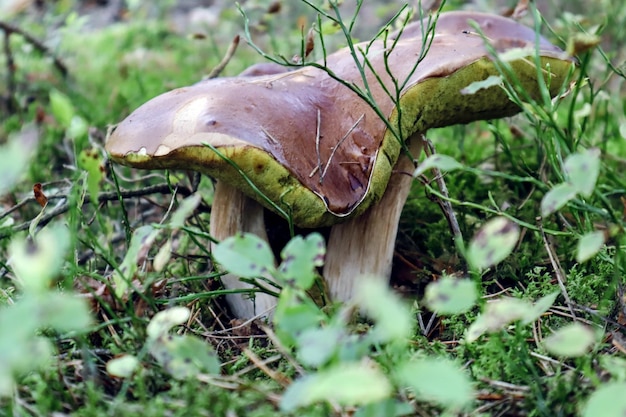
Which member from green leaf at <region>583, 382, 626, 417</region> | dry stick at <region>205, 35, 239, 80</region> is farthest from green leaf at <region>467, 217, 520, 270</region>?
dry stick at <region>205, 35, 239, 80</region>

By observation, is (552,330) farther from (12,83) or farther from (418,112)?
(12,83)

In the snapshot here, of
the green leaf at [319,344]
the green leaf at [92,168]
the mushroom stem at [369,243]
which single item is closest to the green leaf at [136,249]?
the green leaf at [92,168]

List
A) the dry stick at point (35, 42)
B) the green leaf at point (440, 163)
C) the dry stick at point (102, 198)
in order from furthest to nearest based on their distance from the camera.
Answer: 1. the dry stick at point (35, 42)
2. the dry stick at point (102, 198)
3. the green leaf at point (440, 163)

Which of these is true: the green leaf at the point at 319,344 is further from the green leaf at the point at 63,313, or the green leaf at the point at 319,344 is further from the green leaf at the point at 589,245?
the green leaf at the point at 589,245

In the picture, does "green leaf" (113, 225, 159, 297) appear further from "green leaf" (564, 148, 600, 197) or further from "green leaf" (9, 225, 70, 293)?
"green leaf" (564, 148, 600, 197)

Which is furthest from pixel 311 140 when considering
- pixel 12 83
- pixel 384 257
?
pixel 12 83

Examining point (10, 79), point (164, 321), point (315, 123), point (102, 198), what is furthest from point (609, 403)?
point (10, 79)
